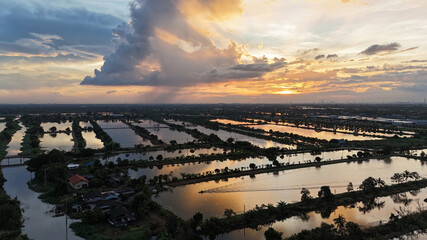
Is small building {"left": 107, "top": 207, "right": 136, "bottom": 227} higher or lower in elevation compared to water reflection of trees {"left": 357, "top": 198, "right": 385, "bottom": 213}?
higher

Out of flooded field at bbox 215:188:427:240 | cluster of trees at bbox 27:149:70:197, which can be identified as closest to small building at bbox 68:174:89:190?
cluster of trees at bbox 27:149:70:197

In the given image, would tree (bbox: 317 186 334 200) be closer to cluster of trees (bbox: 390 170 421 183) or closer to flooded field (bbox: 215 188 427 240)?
flooded field (bbox: 215 188 427 240)

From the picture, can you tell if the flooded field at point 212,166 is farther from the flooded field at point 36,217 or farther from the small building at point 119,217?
the small building at point 119,217

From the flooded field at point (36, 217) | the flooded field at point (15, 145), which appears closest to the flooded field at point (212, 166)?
the flooded field at point (36, 217)

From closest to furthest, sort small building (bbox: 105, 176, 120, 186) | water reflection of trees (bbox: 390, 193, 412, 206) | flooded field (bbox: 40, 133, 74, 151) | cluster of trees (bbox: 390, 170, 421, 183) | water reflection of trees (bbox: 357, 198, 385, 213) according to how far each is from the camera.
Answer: water reflection of trees (bbox: 357, 198, 385, 213)
water reflection of trees (bbox: 390, 193, 412, 206)
small building (bbox: 105, 176, 120, 186)
cluster of trees (bbox: 390, 170, 421, 183)
flooded field (bbox: 40, 133, 74, 151)

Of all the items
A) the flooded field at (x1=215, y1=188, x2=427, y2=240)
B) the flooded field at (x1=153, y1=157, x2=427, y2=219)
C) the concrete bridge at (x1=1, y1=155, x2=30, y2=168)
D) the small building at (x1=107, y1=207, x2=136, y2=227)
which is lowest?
the flooded field at (x1=215, y1=188, x2=427, y2=240)

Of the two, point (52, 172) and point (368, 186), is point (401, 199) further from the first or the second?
point (52, 172)

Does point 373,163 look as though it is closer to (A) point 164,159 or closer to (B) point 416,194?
(B) point 416,194
